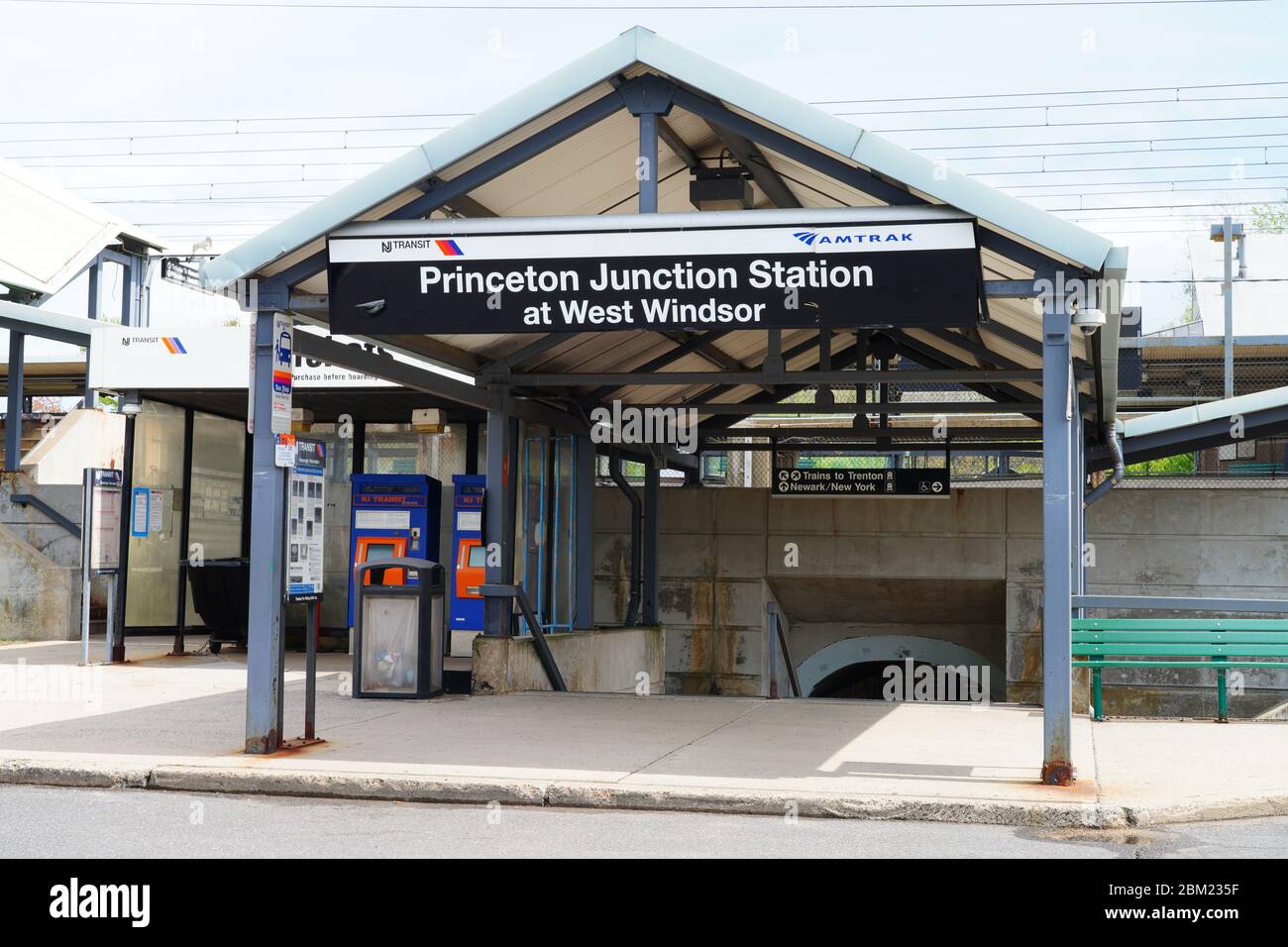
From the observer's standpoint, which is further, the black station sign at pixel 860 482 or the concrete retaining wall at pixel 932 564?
the black station sign at pixel 860 482

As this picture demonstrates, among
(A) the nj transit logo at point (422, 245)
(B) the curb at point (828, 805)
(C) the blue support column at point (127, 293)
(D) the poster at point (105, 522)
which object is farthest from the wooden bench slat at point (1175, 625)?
(C) the blue support column at point (127, 293)

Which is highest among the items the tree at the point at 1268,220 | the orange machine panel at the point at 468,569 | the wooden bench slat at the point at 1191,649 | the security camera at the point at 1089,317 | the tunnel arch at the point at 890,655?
the tree at the point at 1268,220

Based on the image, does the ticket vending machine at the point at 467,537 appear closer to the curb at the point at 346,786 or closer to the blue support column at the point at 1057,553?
the curb at the point at 346,786

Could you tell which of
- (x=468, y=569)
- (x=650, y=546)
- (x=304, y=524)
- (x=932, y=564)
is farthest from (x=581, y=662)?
(x=304, y=524)

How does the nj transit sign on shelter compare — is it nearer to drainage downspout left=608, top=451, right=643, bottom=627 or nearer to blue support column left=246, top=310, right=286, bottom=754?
blue support column left=246, top=310, right=286, bottom=754

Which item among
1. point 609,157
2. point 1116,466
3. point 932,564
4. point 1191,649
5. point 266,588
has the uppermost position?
point 609,157

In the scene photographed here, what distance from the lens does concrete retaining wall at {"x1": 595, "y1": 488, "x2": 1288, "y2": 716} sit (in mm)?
17391

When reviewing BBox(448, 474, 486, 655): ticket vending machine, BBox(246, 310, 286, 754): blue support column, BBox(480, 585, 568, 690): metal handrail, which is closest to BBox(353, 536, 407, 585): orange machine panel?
BBox(448, 474, 486, 655): ticket vending machine

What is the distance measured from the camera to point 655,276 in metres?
8.71

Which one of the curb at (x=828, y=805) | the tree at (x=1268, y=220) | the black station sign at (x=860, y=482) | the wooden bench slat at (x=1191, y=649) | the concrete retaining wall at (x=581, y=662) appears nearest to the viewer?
the curb at (x=828, y=805)

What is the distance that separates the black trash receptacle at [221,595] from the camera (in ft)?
50.6

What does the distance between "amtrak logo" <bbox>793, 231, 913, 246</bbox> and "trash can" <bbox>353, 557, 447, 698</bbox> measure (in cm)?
484

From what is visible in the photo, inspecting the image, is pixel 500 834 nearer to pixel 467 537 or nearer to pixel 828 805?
pixel 828 805

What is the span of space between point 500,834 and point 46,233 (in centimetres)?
1845
